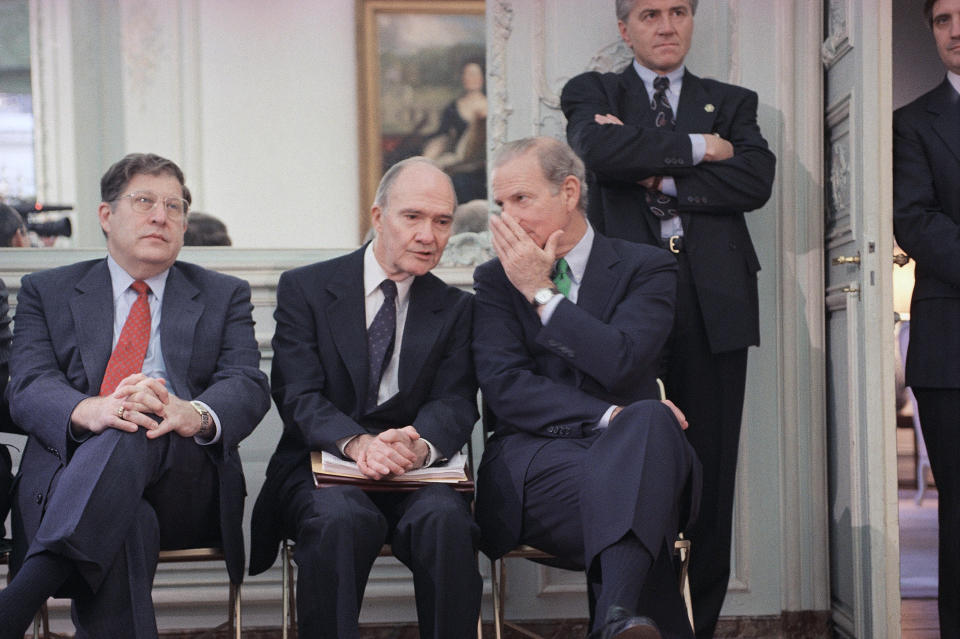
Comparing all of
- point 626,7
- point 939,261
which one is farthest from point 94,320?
point 939,261

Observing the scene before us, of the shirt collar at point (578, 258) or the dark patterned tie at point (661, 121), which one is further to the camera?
the dark patterned tie at point (661, 121)

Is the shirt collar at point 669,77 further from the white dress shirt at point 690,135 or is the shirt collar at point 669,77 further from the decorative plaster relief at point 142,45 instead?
the decorative plaster relief at point 142,45

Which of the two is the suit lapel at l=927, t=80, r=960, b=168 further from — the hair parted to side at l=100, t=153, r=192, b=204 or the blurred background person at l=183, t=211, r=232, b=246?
the blurred background person at l=183, t=211, r=232, b=246

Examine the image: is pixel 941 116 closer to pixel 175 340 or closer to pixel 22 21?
pixel 175 340

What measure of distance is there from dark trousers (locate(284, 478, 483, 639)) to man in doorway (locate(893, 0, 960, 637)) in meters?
1.44

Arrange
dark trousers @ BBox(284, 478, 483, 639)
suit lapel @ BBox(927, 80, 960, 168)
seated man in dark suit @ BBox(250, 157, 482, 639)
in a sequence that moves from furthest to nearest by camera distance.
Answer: suit lapel @ BBox(927, 80, 960, 168) → seated man in dark suit @ BBox(250, 157, 482, 639) → dark trousers @ BBox(284, 478, 483, 639)

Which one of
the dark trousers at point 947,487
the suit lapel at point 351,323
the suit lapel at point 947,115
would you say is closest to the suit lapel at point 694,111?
the suit lapel at point 947,115

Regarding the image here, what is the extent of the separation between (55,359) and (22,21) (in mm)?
2038

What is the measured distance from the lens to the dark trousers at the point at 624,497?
7.41 feet

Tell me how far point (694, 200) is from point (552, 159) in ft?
1.78

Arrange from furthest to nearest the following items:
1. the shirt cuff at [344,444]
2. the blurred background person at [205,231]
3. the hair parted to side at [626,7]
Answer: the blurred background person at [205,231], the hair parted to side at [626,7], the shirt cuff at [344,444]

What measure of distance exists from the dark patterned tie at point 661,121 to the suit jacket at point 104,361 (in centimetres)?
122

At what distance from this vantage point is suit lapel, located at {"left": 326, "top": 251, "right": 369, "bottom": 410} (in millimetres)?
2799

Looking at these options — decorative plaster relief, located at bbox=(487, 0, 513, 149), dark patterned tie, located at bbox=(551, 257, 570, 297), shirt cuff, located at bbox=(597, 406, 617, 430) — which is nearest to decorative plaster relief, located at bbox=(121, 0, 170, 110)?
decorative plaster relief, located at bbox=(487, 0, 513, 149)
